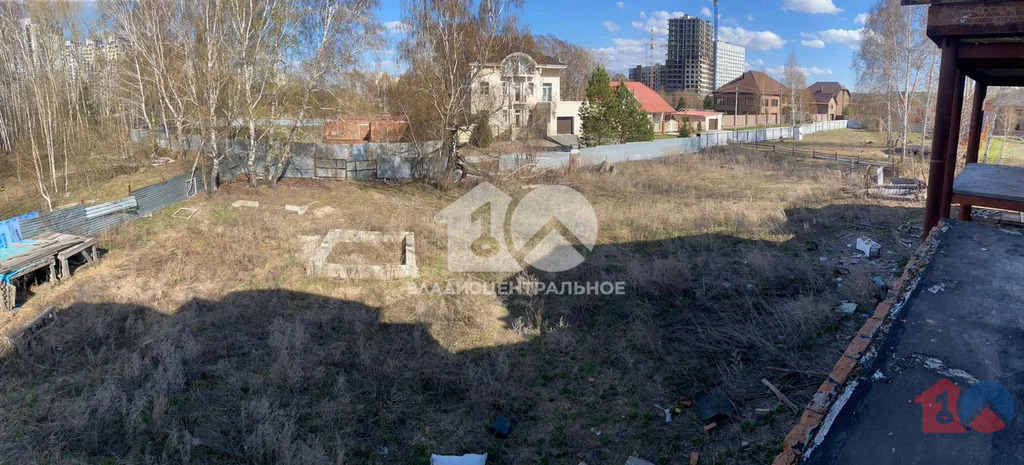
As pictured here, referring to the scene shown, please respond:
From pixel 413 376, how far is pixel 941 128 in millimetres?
6088

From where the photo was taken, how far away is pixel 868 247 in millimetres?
8430

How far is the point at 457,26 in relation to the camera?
50.8ft

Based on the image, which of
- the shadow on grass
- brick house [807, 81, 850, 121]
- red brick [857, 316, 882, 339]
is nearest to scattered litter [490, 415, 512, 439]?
the shadow on grass

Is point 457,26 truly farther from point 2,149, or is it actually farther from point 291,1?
point 2,149

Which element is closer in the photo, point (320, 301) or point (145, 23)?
point (320, 301)

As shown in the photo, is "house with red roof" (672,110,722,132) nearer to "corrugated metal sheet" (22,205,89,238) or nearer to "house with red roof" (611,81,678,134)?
"house with red roof" (611,81,678,134)

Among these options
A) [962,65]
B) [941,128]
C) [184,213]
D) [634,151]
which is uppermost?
[962,65]

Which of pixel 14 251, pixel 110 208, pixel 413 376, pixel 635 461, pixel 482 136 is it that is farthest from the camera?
pixel 482 136

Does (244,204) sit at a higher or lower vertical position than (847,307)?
higher

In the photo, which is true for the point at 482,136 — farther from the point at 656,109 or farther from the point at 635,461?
the point at 656,109

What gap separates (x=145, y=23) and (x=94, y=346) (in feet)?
36.0

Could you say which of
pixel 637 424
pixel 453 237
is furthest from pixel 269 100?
pixel 637 424

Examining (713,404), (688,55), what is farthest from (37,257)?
(688,55)

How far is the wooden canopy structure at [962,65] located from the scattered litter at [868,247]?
70.7 inches
